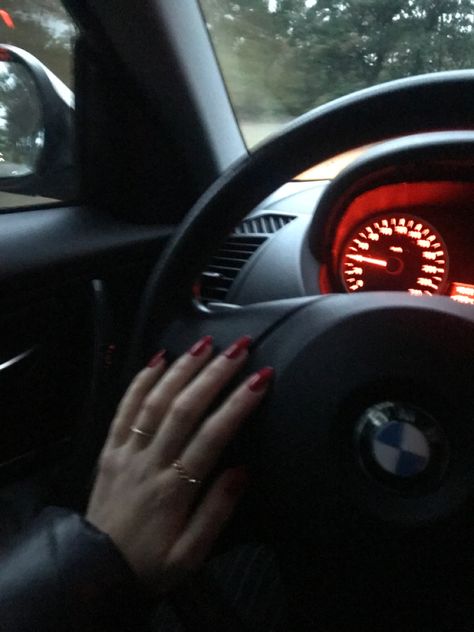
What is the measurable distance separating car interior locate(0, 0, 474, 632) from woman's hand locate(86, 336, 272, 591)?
55 millimetres

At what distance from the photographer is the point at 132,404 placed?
40.3 inches

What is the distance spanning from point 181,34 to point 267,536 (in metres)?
1.24

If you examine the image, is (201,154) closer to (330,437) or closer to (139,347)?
(139,347)

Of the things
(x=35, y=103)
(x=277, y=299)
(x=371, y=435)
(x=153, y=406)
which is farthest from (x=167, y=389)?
(x=35, y=103)

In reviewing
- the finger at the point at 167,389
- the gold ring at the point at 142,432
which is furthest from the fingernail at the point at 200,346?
the gold ring at the point at 142,432

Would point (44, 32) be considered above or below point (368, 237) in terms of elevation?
above

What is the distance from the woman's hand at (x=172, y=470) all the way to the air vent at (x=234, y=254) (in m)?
0.50

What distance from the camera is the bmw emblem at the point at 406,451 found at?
923 millimetres

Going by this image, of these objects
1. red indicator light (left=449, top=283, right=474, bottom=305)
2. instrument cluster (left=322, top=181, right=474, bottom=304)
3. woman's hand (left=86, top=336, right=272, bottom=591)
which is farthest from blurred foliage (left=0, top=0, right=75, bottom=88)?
woman's hand (left=86, top=336, right=272, bottom=591)

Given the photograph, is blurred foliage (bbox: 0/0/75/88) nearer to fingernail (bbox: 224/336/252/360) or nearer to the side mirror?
the side mirror

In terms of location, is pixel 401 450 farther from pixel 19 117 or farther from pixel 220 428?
pixel 19 117

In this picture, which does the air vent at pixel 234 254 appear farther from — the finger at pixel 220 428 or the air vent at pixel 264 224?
the finger at pixel 220 428

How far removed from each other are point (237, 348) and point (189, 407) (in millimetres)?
108

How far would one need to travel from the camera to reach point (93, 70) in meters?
1.92
